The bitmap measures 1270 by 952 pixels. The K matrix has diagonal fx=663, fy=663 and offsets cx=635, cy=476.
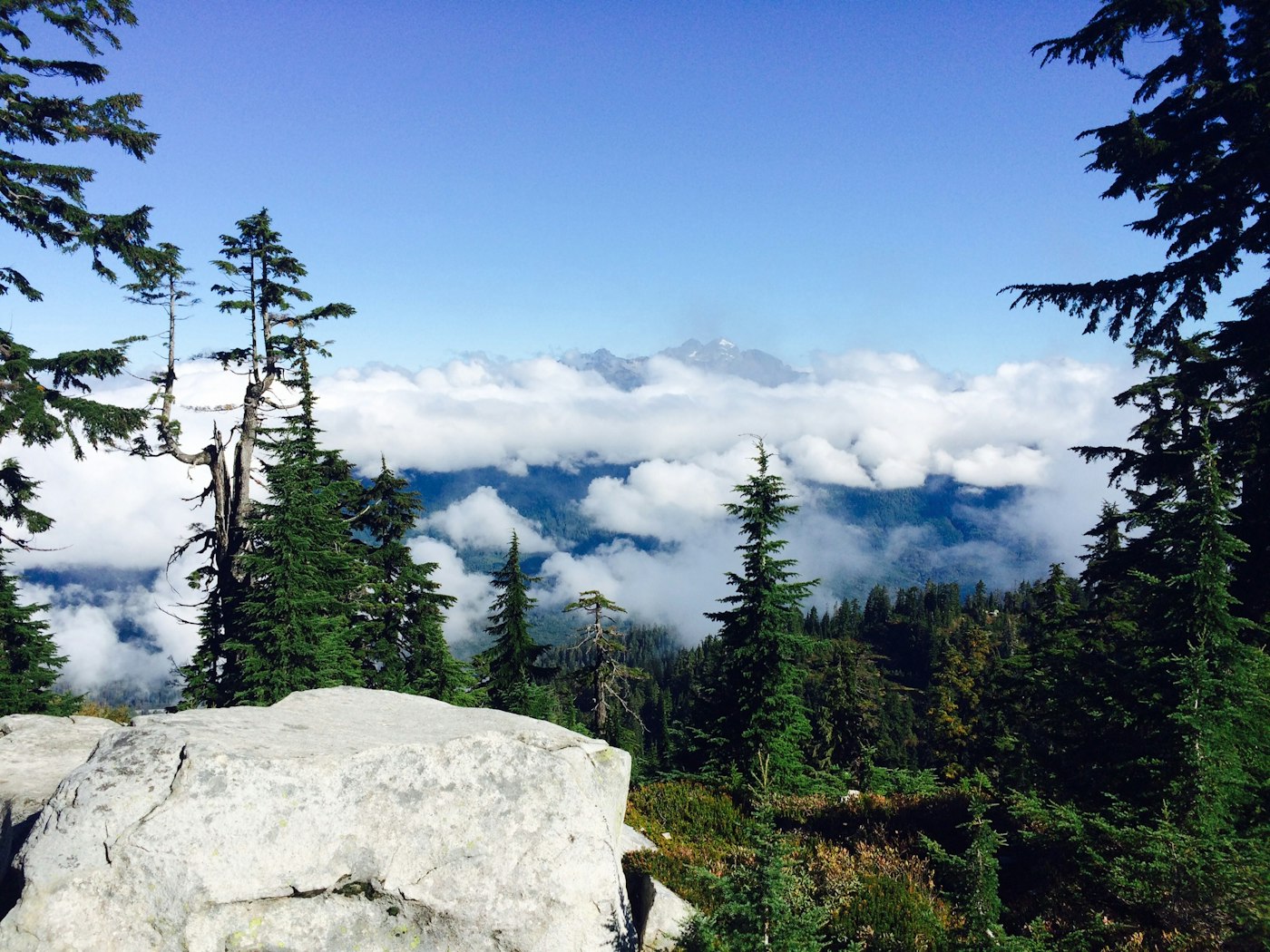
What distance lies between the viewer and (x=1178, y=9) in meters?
12.5

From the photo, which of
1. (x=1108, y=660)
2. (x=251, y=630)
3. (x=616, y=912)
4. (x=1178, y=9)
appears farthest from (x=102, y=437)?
(x=1178, y=9)

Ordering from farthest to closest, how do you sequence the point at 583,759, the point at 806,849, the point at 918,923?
1. the point at 806,849
2. the point at 583,759
3. the point at 918,923

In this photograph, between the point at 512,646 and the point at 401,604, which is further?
the point at 512,646

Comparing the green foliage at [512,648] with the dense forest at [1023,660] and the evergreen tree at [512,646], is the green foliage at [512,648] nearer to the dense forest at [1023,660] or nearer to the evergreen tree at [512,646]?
the evergreen tree at [512,646]

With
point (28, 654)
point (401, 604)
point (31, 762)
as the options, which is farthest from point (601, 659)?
point (28, 654)

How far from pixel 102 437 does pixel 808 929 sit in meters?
19.1

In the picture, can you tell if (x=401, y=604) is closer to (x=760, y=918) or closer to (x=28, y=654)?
(x=28, y=654)

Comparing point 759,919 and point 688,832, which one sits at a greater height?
point 759,919

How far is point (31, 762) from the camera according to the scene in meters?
10.5

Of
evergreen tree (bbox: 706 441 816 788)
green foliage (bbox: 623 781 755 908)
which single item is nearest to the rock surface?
green foliage (bbox: 623 781 755 908)

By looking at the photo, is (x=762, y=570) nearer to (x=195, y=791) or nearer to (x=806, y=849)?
(x=806, y=849)

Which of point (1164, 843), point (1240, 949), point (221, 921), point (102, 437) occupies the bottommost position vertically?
point (221, 921)

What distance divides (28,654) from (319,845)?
1266 inches

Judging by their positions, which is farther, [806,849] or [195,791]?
[806,849]
